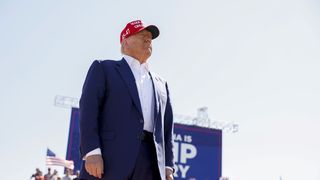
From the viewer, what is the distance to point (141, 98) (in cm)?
313

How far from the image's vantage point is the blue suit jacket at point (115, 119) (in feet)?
9.39

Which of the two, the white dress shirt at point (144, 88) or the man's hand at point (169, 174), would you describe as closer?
the white dress shirt at point (144, 88)

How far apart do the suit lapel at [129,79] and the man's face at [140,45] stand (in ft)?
0.33

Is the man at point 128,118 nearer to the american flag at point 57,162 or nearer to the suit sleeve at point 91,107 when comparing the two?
the suit sleeve at point 91,107

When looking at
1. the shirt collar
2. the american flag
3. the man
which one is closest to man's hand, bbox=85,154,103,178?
the man

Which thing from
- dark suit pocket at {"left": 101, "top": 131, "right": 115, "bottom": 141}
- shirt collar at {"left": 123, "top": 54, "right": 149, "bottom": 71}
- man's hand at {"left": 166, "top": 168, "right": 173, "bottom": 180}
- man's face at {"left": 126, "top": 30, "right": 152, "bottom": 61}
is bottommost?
man's hand at {"left": 166, "top": 168, "right": 173, "bottom": 180}

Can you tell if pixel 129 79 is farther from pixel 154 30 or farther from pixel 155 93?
pixel 154 30

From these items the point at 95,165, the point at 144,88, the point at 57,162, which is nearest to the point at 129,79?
the point at 144,88

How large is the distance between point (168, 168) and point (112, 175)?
0.52 m

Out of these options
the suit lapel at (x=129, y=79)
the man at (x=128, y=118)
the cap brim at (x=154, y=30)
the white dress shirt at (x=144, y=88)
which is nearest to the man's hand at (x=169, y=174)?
the man at (x=128, y=118)

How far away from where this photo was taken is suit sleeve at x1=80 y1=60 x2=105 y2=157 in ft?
9.45

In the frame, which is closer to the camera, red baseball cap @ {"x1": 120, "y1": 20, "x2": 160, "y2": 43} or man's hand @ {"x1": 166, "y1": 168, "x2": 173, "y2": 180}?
man's hand @ {"x1": 166, "y1": 168, "x2": 173, "y2": 180}

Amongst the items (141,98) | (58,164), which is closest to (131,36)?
(141,98)

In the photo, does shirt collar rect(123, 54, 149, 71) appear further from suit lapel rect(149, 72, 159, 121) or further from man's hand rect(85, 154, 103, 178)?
man's hand rect(85, 154, 103, 178)
